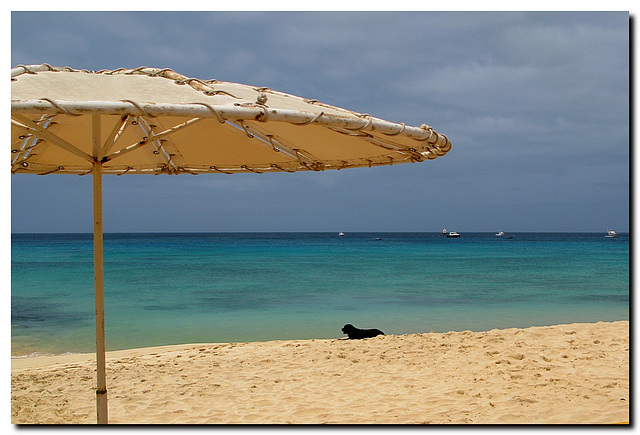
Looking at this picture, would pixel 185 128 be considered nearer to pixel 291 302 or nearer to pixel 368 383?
pixel 368 383

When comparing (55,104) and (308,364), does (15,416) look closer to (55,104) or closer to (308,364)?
(308,364)

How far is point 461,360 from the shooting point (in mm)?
5508

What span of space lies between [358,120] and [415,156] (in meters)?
0.88

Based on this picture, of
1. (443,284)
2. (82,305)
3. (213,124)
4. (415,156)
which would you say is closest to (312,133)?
(415,156)

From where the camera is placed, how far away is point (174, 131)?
252 cm

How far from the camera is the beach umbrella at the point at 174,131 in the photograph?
1721 millimetres

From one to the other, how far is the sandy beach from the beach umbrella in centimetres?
172

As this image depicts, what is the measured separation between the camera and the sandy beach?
12.8 feet

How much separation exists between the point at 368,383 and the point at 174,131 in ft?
11.0

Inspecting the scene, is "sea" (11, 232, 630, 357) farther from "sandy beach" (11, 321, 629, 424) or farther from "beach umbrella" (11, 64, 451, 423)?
"beach umbrella" (11, 64, 451, 423)

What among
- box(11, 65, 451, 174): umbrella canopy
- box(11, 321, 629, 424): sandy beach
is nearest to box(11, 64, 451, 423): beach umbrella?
box(11, 65, 451, 174): umbrella canopy

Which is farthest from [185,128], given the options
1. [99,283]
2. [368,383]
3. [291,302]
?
[291,302]

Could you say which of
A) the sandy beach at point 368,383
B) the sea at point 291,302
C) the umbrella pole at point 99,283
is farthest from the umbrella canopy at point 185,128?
the sea at point 291,302

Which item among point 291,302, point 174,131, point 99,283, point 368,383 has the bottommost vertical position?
point 291,302
